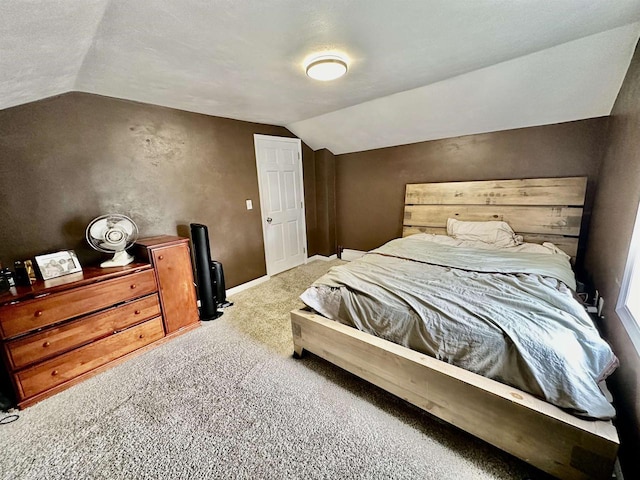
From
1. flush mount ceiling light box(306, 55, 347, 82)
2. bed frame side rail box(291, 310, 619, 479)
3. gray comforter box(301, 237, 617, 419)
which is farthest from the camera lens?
flush mount ceiling light box(306, 55, 347, 82)

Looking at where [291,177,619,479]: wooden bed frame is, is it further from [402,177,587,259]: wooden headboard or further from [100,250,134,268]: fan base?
[100,250,134,268]: fan base

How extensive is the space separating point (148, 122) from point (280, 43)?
66.6 inches

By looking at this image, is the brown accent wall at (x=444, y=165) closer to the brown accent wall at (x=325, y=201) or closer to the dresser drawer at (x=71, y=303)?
the brown accent wall at (x=325, y=201)

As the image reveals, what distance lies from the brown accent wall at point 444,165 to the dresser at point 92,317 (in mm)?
2795

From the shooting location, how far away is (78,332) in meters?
1.80

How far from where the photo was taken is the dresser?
159 centimetres

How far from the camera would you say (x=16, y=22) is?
1042 mm

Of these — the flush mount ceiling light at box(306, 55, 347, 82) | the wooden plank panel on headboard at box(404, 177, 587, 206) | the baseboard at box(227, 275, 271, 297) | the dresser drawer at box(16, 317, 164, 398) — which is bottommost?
the baseboard at box(227, 275, 271, 297)

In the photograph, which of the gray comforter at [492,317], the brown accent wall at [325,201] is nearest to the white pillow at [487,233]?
the gray comforter at [492,317]

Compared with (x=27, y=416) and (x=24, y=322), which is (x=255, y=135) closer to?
(x=24, y=322)

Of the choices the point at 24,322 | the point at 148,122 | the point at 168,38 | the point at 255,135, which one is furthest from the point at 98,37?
the point at 255,135

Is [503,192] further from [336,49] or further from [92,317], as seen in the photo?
[92,317]

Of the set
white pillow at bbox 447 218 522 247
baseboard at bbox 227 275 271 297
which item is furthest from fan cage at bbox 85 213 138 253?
white pillow at bbox 447 218 522 247

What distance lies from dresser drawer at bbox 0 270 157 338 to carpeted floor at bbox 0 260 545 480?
527 mm
